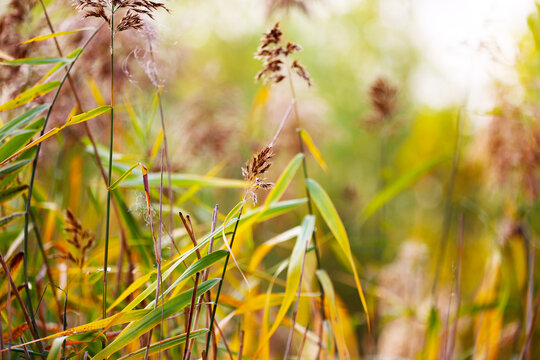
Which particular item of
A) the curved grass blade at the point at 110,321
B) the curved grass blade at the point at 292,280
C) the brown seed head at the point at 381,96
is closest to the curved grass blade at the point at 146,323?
the curved grass blade at the point at 110,321

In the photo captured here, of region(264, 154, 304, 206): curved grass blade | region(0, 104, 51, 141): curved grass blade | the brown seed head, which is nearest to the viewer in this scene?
region(0, 104, 51, 141): curved grass blade

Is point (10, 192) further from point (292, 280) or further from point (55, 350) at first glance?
point (292, 280)

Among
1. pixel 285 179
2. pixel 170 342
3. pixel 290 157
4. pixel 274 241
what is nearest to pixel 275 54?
pixel 285 179

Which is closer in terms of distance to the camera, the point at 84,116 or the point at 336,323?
the point at 84,116

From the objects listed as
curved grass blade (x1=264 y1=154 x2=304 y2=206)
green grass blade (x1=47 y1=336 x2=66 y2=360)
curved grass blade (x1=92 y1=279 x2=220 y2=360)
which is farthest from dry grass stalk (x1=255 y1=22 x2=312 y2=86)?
green grass blade (x1=47 y1=336 x2=66 y2=360)

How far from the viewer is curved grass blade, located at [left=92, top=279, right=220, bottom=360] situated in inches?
20.4

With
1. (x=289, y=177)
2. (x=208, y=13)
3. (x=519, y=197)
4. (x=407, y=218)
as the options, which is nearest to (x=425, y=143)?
(x=407, y=218)

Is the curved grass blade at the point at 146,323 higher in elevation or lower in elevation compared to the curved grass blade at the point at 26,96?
lower

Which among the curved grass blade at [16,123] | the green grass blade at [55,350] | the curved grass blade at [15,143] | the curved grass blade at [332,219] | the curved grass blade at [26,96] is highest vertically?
the curved grass blade at [26,96]

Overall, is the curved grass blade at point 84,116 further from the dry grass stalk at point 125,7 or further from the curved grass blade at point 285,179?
the curved grass blade at point 285,179

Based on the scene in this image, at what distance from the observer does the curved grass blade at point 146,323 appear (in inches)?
20.4

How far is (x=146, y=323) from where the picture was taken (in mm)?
521

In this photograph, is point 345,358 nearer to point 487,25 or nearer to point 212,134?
point 487,25

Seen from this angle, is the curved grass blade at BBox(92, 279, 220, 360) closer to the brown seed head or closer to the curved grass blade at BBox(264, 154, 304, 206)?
the curved grass blade at BBox(264, 154, 304, 206)
